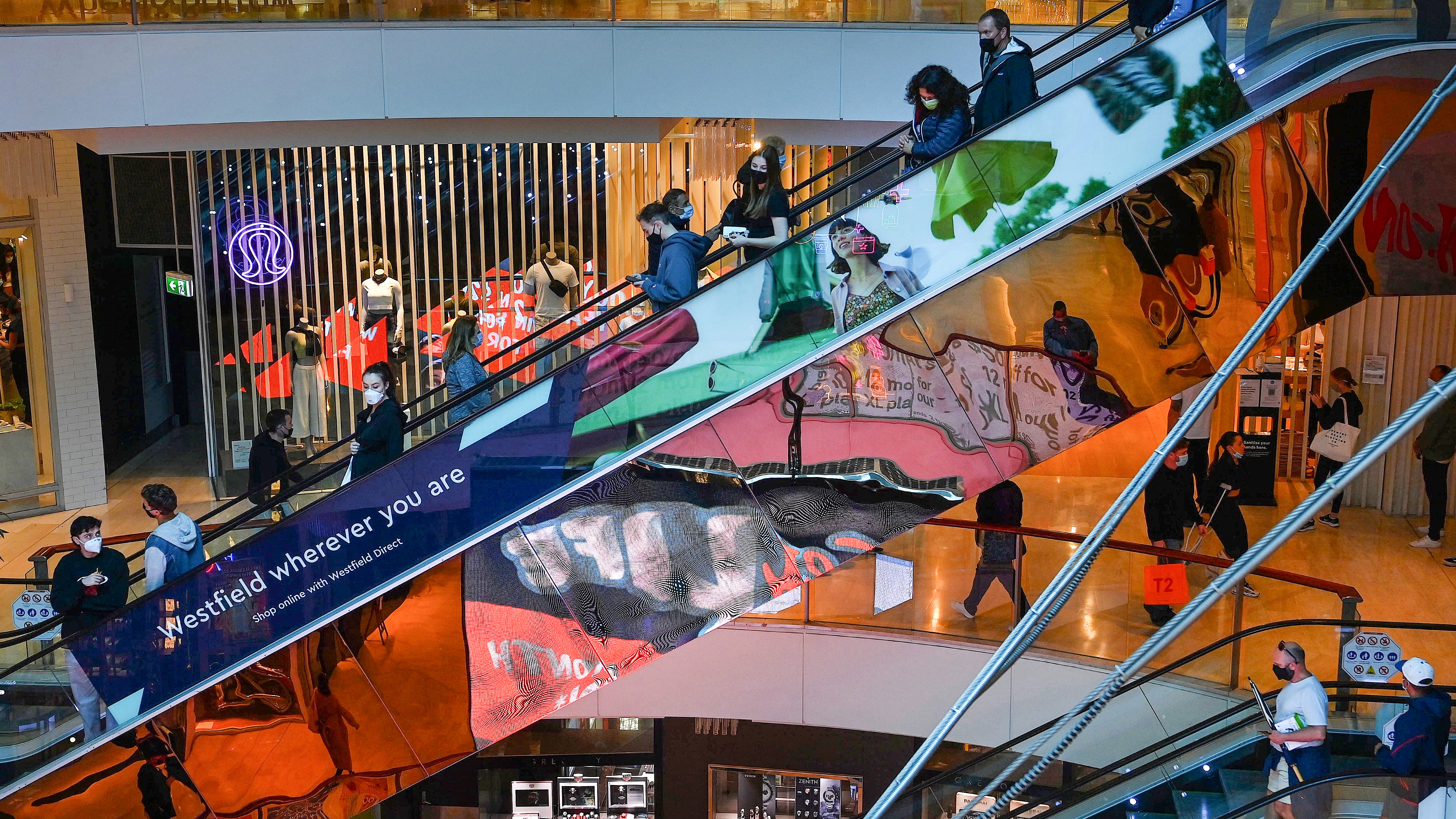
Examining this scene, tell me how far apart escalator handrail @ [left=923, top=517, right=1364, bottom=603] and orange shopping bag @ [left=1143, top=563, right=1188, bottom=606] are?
0.25 feet

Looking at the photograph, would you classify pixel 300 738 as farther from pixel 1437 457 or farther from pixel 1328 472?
pixel 1328 472

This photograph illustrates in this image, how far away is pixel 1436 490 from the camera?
1116 cm

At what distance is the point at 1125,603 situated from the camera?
8.58 m

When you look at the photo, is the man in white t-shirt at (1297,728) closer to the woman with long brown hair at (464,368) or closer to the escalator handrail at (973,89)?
the escalator handrail at (973,89)

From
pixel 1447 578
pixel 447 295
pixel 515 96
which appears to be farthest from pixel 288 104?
pixel 1447 578

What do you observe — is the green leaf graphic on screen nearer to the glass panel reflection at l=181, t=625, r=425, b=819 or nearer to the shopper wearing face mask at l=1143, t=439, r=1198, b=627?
the shopper wearing face mask at l=1143, t=439, r=1198, b=627

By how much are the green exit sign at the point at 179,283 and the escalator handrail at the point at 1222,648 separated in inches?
388

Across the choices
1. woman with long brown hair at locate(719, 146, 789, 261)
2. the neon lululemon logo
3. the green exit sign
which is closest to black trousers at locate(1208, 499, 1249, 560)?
woman with long brown hair at locate(719, 146, 789, 261)

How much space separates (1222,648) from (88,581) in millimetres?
6635

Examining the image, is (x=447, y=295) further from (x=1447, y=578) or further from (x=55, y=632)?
(x=1447, y=578)

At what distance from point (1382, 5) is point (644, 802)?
9264 millimetres

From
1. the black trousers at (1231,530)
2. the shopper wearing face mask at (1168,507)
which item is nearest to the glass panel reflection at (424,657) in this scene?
the shopper wearing face mask at (1168,507)

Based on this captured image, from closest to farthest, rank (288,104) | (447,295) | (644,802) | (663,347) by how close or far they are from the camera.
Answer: (663,347)
(288,104)
(644,802)
(447,295)

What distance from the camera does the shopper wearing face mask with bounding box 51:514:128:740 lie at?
758 cm
